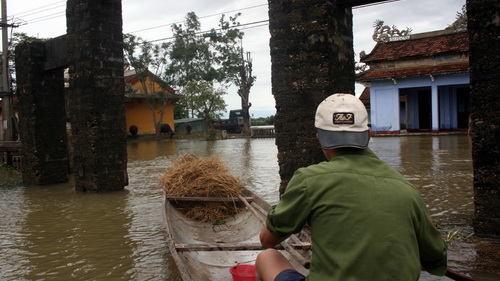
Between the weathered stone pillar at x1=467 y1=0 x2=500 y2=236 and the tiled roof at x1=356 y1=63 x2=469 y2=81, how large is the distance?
17254 mm

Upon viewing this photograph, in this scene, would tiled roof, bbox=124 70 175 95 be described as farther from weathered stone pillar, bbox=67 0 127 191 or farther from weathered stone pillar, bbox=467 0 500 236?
weathered stone pillar, bbox=467 0 500 236

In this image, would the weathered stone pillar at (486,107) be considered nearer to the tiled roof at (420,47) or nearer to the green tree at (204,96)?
the tiled roof at (420,47)

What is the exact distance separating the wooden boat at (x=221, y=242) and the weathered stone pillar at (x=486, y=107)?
84.9 inches

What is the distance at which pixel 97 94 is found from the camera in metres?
9.68

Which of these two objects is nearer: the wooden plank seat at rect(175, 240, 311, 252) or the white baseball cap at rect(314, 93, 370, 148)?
the white baseball cap at rect(314, 93, 370, 148)

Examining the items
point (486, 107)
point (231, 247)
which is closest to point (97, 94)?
point (231, 247)

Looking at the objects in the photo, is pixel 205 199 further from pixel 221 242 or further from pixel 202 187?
pixel 221 242

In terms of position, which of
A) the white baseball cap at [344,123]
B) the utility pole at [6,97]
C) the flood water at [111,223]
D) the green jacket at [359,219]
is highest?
the utility pole at [6,97]

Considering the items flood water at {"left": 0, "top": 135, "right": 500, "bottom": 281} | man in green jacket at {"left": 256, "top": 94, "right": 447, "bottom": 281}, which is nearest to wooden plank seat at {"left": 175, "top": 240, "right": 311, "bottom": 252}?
flood water at {"left": 0, "top": 135, "right": 500, "bottom": 281}

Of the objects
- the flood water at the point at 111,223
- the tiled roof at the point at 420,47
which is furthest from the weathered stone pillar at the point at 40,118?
the tiled roof at the point at 420,47

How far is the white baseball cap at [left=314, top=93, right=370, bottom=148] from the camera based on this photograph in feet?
6.92

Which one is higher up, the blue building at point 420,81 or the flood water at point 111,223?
the blue building at point 420,81

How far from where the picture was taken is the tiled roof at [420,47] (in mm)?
21375

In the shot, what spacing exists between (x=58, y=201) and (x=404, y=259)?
8.82 meters
